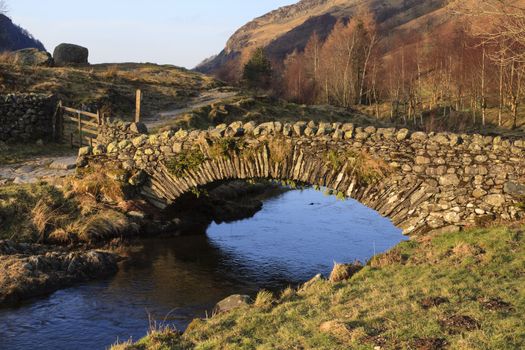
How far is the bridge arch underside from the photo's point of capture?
45.0 feet

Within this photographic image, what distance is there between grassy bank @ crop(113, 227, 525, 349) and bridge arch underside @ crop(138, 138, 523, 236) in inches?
65.0

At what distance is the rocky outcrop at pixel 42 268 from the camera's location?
12688mm

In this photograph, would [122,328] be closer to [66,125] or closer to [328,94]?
[66,125]

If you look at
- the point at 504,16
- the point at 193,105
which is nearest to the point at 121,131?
the point at 504,16

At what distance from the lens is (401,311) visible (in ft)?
28.1

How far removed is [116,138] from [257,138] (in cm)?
636

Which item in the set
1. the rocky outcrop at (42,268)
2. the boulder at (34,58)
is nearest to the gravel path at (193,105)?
the boulder at (34,58)

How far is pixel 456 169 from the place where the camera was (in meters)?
13.9

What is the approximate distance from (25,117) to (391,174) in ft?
69.4

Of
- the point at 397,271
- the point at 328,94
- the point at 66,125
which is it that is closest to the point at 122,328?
the point at 397,271

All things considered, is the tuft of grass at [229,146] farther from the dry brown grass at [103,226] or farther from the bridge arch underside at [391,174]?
the dry brown grass at [103,226]

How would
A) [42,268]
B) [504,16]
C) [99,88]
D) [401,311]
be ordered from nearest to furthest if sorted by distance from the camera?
[401,311], [504,16], [42,268], [99,88]

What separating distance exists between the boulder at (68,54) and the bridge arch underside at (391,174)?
1798 inches

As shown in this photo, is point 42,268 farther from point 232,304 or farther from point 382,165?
point 382,165
